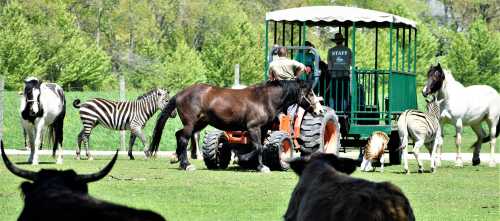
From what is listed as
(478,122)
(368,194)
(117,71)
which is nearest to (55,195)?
(368,194)

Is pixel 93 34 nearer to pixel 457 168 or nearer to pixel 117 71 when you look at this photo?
pixel 117 71

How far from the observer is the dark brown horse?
73.6 ft

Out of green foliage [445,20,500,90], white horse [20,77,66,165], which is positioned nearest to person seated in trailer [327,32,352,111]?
white horse [20,77,66,165]

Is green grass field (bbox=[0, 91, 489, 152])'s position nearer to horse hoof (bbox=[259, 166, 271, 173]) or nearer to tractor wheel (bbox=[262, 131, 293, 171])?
tractor wheel (bbox=[262, 131, 293, 171])

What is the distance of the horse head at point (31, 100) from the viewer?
81.7ft

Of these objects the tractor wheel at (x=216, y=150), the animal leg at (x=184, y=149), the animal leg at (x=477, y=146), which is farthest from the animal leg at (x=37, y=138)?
the animal leg at (x=477, y=146)

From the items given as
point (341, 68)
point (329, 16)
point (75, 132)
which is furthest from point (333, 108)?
point (75, 132)

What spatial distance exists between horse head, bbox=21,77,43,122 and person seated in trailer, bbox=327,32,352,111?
6.17m

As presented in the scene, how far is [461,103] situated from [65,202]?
20.1 metres

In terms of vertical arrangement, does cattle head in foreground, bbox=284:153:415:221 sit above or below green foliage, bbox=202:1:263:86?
below

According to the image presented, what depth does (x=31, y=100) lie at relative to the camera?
24891 millimetres

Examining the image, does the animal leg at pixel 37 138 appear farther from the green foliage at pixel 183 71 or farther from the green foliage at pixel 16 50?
the green foliage at pixel 183 71

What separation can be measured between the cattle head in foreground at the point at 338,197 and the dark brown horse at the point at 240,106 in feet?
43.6

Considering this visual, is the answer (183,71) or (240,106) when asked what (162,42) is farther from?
(240,106)
